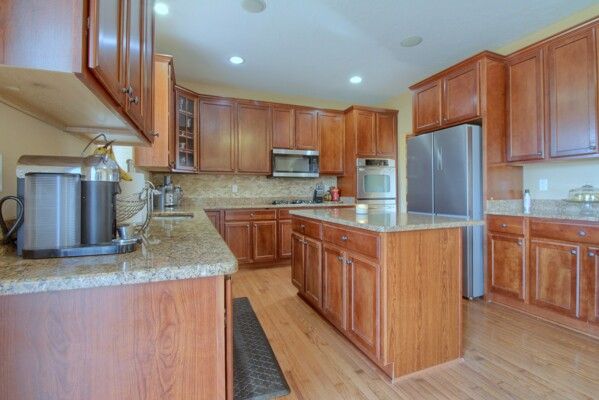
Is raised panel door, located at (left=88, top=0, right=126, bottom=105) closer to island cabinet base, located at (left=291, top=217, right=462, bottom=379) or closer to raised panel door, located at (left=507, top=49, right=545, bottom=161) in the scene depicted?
island cabinet base, located at (left=291, top=217, right=462, bottom=379)

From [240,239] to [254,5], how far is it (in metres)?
2.67

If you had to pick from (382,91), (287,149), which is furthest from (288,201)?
(382,91)

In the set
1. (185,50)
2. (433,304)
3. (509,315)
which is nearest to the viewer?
(433,304)

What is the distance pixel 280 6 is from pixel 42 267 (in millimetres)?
2614

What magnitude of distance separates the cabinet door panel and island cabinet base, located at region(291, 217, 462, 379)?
404 mm

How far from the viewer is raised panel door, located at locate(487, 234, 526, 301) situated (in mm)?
2549

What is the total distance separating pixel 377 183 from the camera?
4.63 metres

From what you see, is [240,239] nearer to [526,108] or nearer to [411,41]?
[411,41]

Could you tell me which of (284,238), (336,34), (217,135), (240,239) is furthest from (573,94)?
Result: (217,135)

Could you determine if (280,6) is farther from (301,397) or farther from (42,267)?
(301,397)

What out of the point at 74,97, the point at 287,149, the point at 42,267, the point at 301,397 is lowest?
the point at 301,397

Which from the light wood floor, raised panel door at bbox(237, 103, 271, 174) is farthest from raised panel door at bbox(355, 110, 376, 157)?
the light wood floor

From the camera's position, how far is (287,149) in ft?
14.6

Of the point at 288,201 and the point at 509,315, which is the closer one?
the point at 509,315
